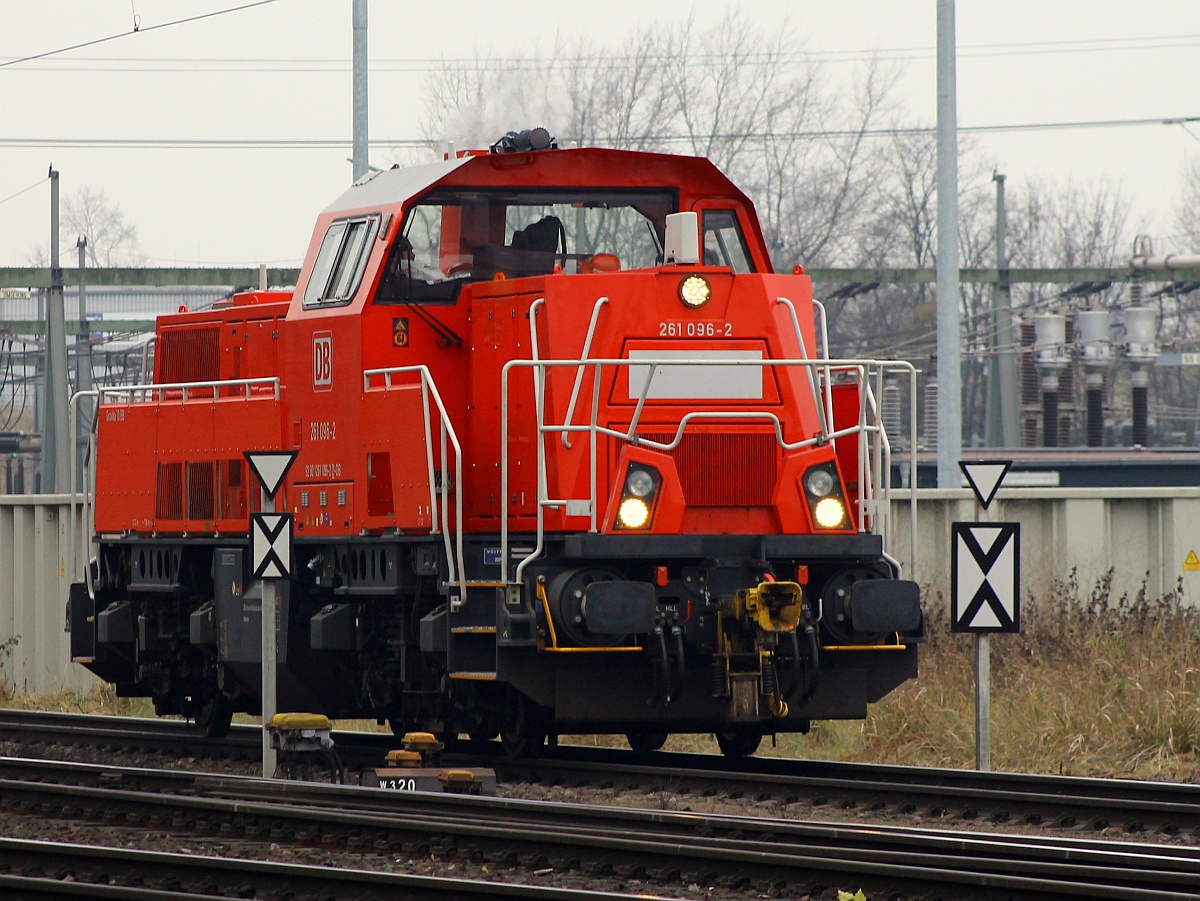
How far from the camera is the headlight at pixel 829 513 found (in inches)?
439

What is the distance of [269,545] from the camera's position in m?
11.7

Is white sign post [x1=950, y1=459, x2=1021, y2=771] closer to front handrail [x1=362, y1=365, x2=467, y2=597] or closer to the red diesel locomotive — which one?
the red diesel locomotive

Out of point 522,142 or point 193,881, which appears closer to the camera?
point 193,881

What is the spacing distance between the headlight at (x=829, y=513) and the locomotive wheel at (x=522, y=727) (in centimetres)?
222

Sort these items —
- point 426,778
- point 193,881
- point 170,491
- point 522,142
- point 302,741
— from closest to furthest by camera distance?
point 193,881
point 426,778
point 302,741
point 522,142
point 170,491

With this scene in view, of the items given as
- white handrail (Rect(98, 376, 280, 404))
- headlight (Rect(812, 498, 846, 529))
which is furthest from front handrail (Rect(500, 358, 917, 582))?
white handrail (Rect(98, 376, 280, 404))

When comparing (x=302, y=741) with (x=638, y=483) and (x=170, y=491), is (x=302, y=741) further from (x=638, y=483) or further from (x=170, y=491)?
(x=170, y=491)

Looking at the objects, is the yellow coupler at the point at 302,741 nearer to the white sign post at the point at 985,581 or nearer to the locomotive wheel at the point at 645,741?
the locomotive wheel at the point at 645,741

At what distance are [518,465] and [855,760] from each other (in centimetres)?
384

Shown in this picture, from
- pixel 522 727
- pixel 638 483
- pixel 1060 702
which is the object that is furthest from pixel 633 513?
pixel 1060 702

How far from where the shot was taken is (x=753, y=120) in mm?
51750

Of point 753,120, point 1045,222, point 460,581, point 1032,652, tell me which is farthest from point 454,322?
A: point 1045,222

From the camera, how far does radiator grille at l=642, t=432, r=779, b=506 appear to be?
11.0 meters

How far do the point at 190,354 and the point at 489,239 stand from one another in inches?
142
